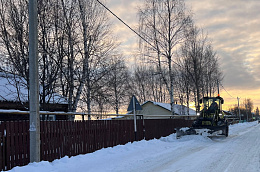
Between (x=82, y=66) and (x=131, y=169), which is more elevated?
(x=82, y=66)

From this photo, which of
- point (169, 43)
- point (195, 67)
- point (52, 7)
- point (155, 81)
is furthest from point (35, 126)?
point (155, 81)

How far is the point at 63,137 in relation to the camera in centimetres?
901

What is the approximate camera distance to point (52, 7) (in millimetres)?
12164

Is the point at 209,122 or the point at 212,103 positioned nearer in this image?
the point at 209,122

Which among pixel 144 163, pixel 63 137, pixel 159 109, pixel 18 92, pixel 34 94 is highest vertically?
pixel 18 92

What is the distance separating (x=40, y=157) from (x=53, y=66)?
5.26m

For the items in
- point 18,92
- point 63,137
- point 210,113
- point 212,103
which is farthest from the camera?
point 212,103

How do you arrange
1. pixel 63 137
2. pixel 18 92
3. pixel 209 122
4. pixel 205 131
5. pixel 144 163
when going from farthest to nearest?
pixel 209 122
pixel 205 131
pixel 18 92
pixel 63 137
pixel 144 163

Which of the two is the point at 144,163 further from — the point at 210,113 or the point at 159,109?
the point at 159,109

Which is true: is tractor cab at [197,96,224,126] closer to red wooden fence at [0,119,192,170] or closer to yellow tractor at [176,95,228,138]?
yellow tractor at [176,95,228,138]

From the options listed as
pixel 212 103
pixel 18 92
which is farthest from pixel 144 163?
pixel 212 103

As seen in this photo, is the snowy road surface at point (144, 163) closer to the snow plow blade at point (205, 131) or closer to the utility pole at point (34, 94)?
the utility pole at point (34, 94)

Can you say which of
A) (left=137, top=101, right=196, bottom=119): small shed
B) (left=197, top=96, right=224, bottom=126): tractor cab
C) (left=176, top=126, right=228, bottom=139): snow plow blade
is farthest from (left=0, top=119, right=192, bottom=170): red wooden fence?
(left=137, top=101, right=196, bottom=119): small shed

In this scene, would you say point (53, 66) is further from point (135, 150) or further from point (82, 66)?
point (135, 150)
